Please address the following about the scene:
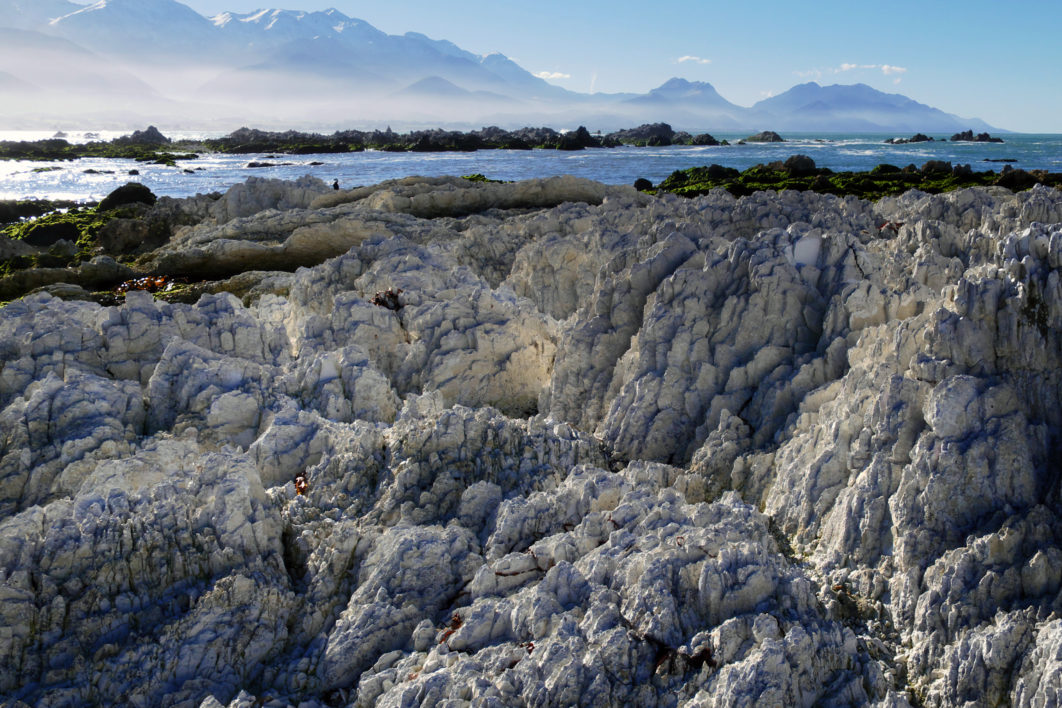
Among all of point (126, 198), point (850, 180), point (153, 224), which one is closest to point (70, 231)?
point (153, 224)

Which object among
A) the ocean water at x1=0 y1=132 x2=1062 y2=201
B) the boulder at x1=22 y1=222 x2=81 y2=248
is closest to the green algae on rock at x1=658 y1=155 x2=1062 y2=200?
the ocean water at x1=0 y1=132 x2=1062 y2=201

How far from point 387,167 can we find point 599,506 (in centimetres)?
6678

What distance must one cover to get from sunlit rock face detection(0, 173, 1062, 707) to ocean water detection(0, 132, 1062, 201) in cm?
4309

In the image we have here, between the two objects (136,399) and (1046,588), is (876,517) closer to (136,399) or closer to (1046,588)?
(1046,588)

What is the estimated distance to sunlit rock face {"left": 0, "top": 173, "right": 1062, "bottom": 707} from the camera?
5578mm

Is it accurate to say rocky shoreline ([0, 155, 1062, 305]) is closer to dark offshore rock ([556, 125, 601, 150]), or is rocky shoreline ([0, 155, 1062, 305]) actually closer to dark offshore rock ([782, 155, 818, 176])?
dark offshore rock ([782, 155, 818, 176])

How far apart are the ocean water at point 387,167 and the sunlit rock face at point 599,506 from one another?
141 feet

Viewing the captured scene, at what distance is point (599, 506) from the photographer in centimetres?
731

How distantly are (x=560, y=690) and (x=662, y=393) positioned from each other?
18.4 feet

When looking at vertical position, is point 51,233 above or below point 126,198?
below

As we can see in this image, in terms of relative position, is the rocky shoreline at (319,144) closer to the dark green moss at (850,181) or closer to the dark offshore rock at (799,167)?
the dark offshore rock at (799,167)

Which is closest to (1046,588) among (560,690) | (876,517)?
(876,517)

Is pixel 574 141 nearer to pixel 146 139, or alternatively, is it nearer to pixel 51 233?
pixel 146 139

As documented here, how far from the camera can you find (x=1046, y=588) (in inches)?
225
